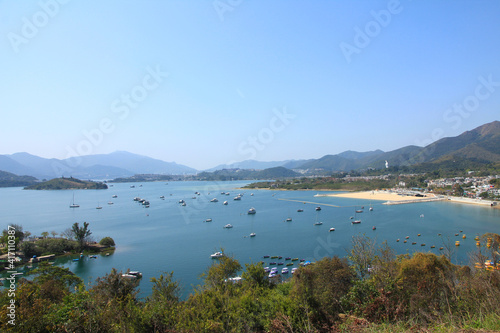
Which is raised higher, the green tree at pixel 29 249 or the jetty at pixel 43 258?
the green tree at pixel 29 249

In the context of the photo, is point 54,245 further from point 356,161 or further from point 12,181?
point 356,161

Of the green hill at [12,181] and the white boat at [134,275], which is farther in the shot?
the green hill at [12,181]

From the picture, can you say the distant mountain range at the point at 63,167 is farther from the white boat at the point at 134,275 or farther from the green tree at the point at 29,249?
the white boat at the point at 134,275

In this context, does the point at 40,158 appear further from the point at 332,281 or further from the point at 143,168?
the point at 332,281

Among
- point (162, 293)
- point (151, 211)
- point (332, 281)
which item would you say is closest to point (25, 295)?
point (162, 293)

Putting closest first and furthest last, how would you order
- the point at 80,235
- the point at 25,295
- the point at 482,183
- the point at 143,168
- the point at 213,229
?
the point at 25,295 → the point at 80,235 → the point at 213,229 → the point at 482,183 → the point at 143,168

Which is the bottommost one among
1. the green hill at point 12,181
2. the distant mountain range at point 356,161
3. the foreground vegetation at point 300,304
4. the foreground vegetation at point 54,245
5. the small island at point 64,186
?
the foreground vegetation at point 54,245

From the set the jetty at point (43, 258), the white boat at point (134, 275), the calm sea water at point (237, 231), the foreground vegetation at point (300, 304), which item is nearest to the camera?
the foreground vegetation at point (300, 304)

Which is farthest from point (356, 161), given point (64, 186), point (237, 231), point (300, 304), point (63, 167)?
point (300, 304)

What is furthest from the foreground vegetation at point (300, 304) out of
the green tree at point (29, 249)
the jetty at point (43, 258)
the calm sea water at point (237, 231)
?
the green tree at point (29, 249)
